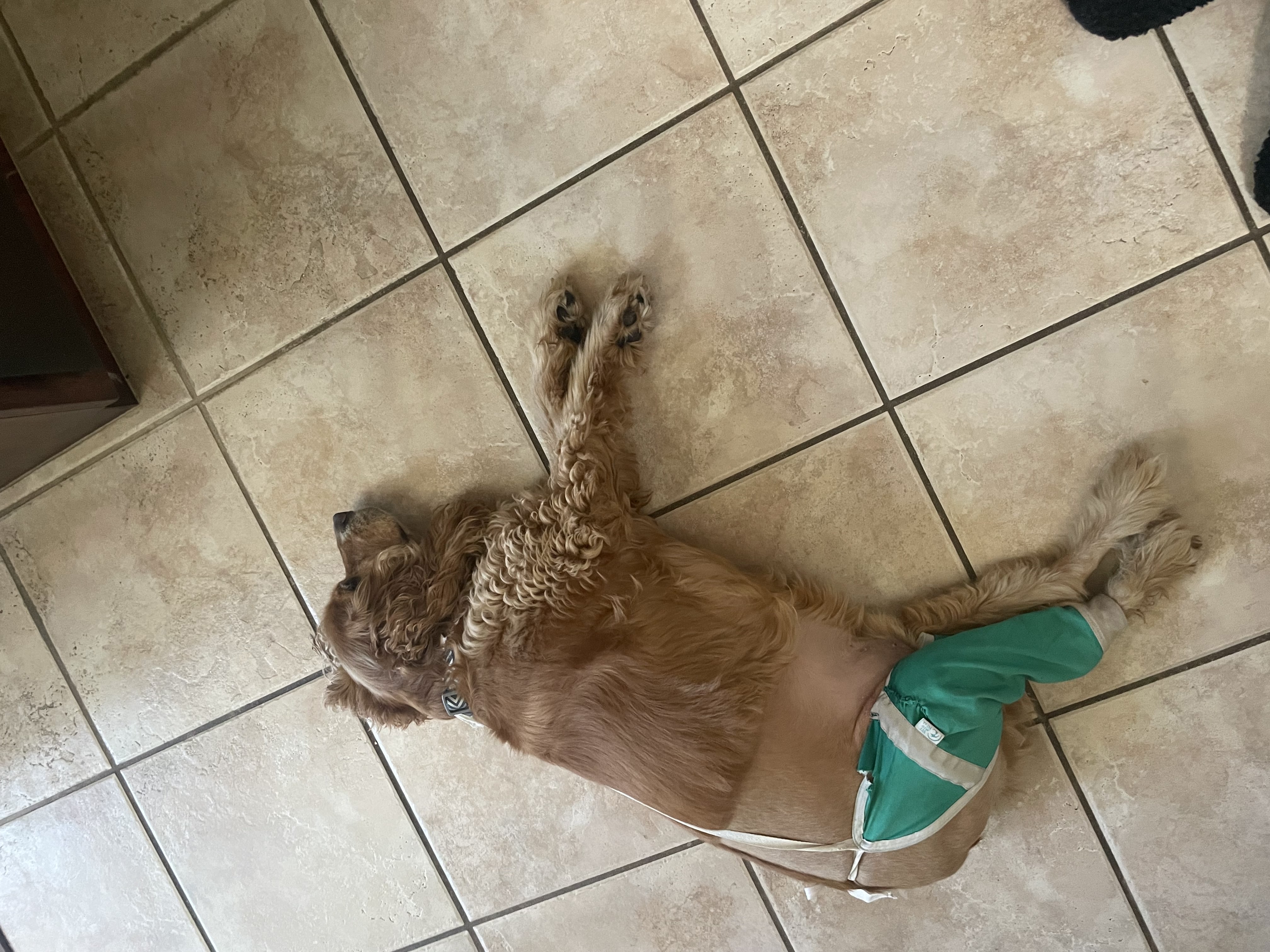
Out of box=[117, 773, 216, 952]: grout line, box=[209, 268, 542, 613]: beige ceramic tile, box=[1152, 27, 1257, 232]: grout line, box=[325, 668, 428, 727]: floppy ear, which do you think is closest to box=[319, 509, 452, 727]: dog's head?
box=[325, 668, 428, 727]: floppy ear

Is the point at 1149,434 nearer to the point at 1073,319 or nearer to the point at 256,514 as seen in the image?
the point at 1073,319

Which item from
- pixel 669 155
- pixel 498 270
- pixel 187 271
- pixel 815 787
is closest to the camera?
pixel 815 787

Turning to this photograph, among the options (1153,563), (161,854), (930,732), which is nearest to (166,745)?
(161,854)

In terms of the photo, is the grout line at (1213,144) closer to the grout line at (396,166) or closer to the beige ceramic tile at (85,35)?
the grout line at (396,166)

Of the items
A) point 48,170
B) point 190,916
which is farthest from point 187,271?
point 190,916

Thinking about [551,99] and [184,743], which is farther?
[184,743]

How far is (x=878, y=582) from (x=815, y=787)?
49 cm

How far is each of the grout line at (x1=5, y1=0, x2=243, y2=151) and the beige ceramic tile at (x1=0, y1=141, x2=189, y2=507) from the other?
0.09 ft

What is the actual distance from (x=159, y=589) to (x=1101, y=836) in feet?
7.87

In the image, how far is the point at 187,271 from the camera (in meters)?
1.93

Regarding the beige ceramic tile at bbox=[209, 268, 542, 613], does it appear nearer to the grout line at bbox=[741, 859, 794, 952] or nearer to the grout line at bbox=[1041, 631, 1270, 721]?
the grout line at bbox=[741, 859, 794, 952]

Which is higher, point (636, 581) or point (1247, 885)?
point (636, 581)

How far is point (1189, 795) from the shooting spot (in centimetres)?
170

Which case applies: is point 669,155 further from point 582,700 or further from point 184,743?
point 184,743
